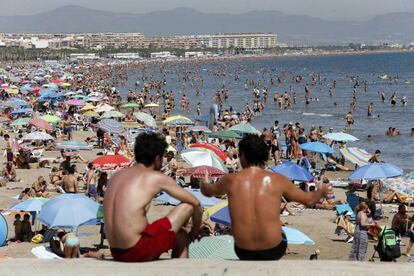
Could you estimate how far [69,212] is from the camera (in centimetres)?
884

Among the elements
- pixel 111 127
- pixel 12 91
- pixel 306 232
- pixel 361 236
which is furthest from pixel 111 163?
pixel 12 91

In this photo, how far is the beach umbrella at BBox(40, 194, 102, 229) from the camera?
28.7 ft

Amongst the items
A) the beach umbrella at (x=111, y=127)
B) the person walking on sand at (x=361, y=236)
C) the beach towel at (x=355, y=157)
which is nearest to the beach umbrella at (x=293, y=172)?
the beach towel at (x=355, y=157)

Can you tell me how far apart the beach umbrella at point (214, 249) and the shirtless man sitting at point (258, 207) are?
97.7 inches

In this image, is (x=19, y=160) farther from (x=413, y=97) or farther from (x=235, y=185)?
(x=413, y=97)

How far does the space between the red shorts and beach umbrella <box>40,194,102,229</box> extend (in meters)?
5.03

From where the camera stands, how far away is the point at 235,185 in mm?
3967

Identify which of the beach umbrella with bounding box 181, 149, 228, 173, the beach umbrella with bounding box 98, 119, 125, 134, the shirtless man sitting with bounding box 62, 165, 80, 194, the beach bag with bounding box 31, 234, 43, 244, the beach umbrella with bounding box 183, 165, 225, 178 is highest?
the beach umbrella with bounding box 181, 149, 228, 173

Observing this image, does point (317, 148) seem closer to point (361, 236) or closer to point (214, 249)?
point (361, 236)

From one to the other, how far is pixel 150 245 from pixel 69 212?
5.25 metres

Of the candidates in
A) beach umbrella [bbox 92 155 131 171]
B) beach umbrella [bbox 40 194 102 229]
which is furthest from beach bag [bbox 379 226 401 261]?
beach umbrella [bbox 92 155 131 171]

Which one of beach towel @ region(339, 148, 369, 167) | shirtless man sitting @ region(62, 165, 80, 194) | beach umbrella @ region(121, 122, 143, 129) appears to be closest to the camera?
shirtless man sitting @ region(62, 165, 80, 194)

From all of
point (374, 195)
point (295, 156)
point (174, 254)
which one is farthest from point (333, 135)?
point (174, 254)

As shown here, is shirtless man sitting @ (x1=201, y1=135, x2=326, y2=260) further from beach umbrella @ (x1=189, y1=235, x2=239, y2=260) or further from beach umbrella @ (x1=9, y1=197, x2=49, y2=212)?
beach umbrella @ (x1=9, y1=197, x2=49, y2=212)
